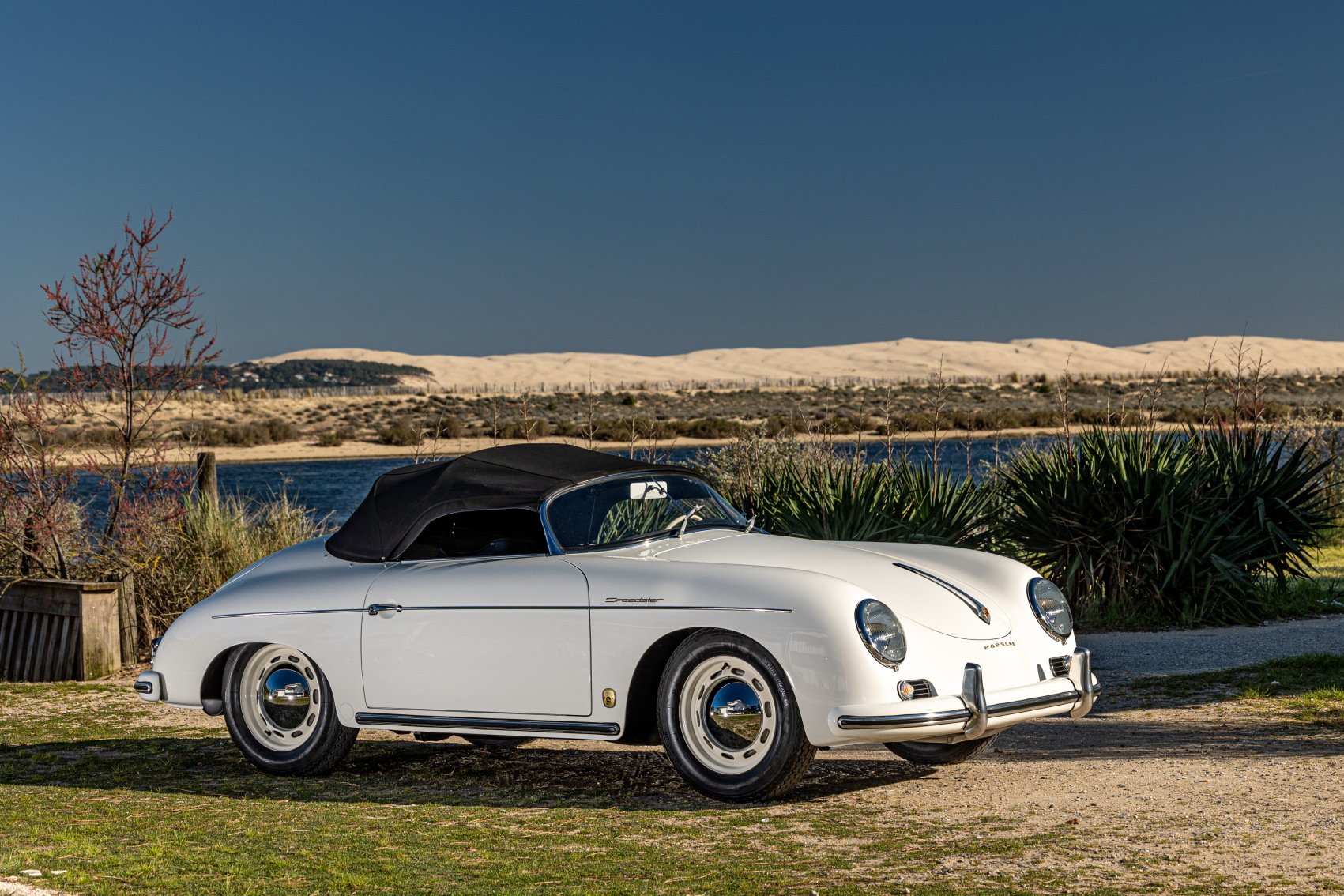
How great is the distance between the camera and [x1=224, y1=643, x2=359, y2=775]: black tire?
7.43 metres

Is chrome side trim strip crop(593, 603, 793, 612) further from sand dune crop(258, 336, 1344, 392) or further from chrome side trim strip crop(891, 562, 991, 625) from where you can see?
sand dune crop(258, 336, 1344, 392)

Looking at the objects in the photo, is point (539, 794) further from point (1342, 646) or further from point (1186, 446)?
point (1186, 446)

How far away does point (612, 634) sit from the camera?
653 cm

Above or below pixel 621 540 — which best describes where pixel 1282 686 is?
below

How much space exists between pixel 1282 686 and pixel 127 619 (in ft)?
31.8

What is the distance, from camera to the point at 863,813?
624 centimetres

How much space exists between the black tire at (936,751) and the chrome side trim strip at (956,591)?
101 cm

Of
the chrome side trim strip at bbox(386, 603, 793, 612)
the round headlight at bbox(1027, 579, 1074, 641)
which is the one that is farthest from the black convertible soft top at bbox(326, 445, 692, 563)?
the round headlight at bbox(1027, 579, 1074, 641)

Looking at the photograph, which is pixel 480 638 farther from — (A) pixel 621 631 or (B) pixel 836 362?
(B) pixel 836 362

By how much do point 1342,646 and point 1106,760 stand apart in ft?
15.8

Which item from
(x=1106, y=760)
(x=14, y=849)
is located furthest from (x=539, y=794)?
(x=1106, y=760)

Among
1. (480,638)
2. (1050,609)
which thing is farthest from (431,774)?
(1050,609)

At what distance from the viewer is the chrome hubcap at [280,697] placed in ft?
24.6

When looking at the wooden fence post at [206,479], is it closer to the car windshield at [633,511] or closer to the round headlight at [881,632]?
the car windshield at [633,511]
